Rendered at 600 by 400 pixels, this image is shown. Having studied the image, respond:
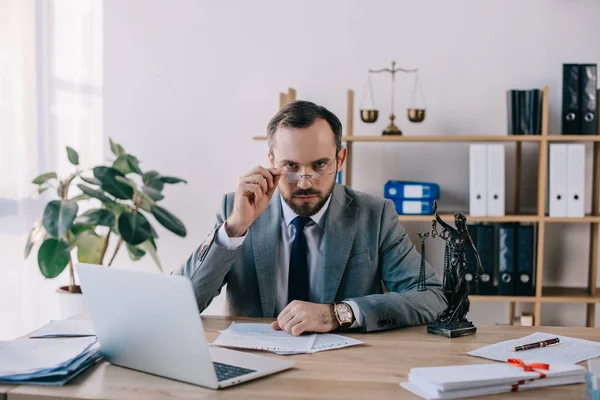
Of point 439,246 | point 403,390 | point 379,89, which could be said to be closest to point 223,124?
point 379,89

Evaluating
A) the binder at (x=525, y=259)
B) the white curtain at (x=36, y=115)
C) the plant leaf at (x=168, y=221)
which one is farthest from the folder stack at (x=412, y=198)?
the white curtain at (x=36, y=115)

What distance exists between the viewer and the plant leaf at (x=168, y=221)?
3475 millimetres

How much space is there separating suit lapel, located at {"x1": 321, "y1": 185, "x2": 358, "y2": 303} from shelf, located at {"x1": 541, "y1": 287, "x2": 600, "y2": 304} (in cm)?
162

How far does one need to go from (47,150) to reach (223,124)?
922 millimetres

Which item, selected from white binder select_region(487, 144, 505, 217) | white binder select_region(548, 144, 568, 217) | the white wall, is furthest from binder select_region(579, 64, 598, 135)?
white binder select_region(487, 144, 505, 217)

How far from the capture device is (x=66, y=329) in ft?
5.84

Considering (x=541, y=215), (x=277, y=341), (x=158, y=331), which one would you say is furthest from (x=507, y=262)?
(x=158, y=331)

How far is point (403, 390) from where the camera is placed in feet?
4.42

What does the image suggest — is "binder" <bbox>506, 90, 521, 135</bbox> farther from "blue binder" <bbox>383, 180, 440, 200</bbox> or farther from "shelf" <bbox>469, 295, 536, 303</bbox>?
"shelf" <bbox>469, 295, 536, 303</bbox>

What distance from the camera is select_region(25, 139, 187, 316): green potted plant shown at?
320 cm

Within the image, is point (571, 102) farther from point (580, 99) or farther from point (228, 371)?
point (228, 371)

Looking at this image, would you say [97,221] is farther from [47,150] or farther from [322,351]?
[322,351]

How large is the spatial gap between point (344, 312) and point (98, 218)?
6.04 feet

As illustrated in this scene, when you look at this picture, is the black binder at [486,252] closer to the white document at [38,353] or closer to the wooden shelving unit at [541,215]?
the wooden shelving unit at [541,215]
